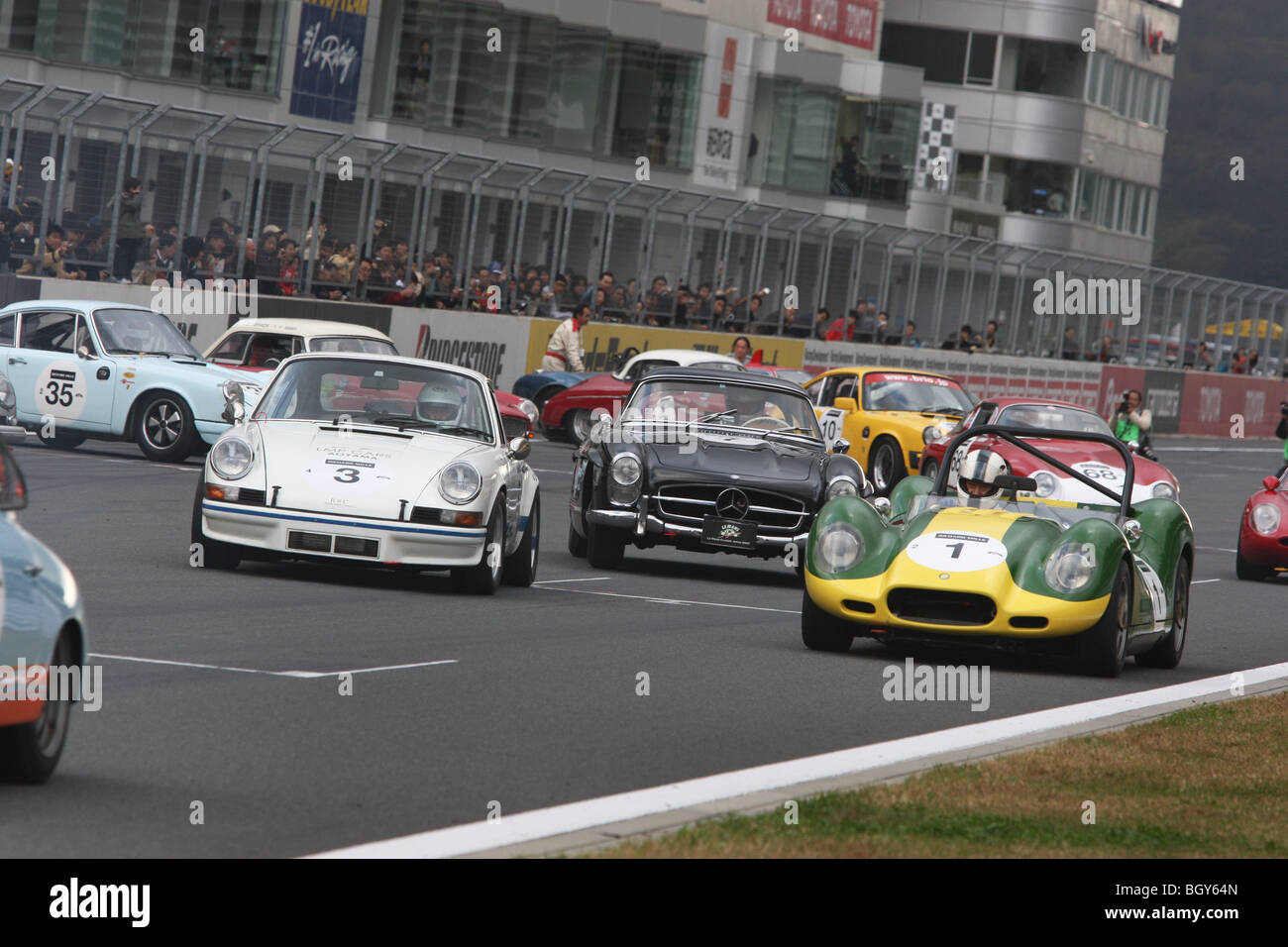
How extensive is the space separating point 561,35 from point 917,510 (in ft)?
120

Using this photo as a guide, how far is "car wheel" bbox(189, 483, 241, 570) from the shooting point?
1239cm

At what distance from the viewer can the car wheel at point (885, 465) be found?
80.8 ft

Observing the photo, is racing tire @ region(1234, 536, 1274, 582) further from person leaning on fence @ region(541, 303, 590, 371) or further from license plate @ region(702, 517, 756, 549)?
Answer: person leaning on fence @ region(541, 303, 590, 371)

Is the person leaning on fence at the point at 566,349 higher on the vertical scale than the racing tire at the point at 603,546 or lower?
higher

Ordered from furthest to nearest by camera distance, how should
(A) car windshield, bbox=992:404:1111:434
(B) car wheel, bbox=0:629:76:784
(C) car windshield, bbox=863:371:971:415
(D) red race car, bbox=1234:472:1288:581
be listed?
1. (C) car windshield, bbox=863:371:971:415
2. (A) car windshield, bbox=992:404:1111:434
3. (D) red race car, bbox=1234:472:1288:581
4. (B) car wheel, bbox=0:629:76:784

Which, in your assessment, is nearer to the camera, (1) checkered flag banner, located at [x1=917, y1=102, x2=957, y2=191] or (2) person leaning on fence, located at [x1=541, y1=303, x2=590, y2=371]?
(2) person leaning on fence, located at [x1=541, y1=303, x2=590, y2=371]

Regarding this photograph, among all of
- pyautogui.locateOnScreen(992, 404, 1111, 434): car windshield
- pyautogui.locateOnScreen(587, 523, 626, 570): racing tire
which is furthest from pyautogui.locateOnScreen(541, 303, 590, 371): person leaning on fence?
pyautogui.locateOnScreen(587, 523, 626, 570): racing tire

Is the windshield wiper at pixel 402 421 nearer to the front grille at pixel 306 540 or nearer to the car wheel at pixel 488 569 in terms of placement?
the car wheel at pixel 488 569

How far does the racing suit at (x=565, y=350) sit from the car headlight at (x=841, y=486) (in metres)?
13.8

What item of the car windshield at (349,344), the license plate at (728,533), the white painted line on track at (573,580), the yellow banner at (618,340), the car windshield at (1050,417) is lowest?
the white painted line on track at (573,580)

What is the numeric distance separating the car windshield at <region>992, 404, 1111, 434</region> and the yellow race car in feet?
7.01

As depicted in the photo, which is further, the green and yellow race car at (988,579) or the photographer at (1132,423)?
the photographer at (1132,423)

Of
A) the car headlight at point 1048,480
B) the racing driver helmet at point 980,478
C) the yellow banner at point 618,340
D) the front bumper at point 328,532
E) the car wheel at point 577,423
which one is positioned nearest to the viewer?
the racing driver helmet at point 980,478

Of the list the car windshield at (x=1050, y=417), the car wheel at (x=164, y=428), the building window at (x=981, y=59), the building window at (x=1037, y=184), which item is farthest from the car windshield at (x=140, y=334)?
the building window at (x=981, y=59)
